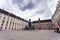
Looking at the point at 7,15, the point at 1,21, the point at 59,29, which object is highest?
the point at 7,15

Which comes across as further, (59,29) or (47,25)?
(47,25)

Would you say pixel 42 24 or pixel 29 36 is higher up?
pixel 42 24

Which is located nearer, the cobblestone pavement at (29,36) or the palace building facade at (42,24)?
the cobblestone pavement at (29,36)

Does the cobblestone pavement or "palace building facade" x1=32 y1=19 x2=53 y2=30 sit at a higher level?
"palace building facade" x1=32 y1=19 x2=53 y2=30

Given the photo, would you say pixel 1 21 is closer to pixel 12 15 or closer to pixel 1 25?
pixel 1 25

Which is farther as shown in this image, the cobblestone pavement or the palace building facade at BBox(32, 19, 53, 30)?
the palace building facade at BBox(32, 19, 53, 30)

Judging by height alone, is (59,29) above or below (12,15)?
below

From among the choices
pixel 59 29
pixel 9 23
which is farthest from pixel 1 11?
pixel 59 29

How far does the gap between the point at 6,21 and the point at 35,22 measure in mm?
64251

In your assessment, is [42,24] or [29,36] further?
[42,24]

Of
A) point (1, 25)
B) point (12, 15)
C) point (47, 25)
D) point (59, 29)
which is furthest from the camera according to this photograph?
point (47, 25)

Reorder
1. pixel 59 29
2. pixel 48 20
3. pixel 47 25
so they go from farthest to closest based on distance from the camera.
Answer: pixel 48 20 < pixel 47 25 < pixel 59 29

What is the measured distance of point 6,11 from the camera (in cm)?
6612

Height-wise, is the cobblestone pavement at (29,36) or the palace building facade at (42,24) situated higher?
the palace building facade at (42,24)
